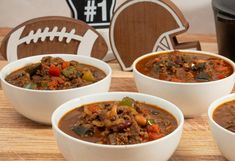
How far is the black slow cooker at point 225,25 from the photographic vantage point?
190 cm

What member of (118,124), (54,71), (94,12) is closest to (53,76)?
(54,71)

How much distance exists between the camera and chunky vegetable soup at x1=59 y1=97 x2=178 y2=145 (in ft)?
4.11

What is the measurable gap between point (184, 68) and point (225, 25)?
0.37 m

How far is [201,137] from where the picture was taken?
5.07 ft

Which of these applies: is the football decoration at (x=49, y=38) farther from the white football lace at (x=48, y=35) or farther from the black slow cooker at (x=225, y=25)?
the black slow cooker at (x=225, y=25)

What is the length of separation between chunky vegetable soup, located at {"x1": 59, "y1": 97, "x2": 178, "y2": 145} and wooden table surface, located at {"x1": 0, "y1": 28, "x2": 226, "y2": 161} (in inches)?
4.9

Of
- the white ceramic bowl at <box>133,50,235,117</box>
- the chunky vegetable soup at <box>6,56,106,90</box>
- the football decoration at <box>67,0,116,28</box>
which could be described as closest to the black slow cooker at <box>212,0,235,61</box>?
the white ceramic bowl at <box>133,50,235,117</box>

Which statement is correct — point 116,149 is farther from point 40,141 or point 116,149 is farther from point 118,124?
point 40,141

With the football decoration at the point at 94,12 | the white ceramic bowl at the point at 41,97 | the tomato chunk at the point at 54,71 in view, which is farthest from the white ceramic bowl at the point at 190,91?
the football decoration at the point at 94,12

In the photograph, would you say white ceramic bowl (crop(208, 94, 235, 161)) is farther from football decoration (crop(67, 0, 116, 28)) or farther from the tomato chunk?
football decoration (crop(67, 0, 116, 28))

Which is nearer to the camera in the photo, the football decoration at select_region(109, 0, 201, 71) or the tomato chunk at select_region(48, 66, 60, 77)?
the tomato chunk at select_region(48, 66, 60, 77)

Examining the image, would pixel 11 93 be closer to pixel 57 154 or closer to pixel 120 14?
pixel 57 154

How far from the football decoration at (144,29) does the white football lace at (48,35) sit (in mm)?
162

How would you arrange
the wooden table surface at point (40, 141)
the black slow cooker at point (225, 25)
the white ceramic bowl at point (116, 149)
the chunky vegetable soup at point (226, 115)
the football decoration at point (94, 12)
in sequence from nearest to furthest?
the white ceramic bowl at point (116, 149), the chunky vegetable soup at point (226, 115), the wooden table surface at point (40, 141), the black slow cooker at point (225, 25), the football decoration at point (94, 12)
